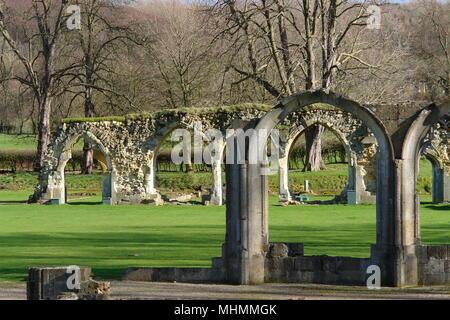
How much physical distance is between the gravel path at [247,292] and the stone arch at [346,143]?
20811 mm

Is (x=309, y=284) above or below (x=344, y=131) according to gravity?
below

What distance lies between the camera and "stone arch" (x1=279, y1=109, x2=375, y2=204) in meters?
34.8

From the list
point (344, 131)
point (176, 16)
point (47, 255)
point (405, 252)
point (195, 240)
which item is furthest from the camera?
point (176, 16)

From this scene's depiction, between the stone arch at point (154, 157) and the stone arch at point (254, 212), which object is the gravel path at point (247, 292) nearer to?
the stone arch at point (254, 212)

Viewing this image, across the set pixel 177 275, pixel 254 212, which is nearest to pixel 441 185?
pixel 254 212

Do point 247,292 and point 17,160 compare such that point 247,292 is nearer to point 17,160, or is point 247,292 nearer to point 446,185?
point 446,185

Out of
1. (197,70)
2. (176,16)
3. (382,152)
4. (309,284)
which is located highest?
(176,16)

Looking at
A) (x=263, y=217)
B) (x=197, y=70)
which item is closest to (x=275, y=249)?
(x=263, y=217)

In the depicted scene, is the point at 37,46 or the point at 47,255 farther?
the point at 37,46

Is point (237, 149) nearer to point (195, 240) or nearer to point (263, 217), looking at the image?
point (263, 217)

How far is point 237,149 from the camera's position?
1458cm

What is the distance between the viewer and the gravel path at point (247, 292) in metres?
12.9

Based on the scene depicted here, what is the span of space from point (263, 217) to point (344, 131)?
21.2 metres
